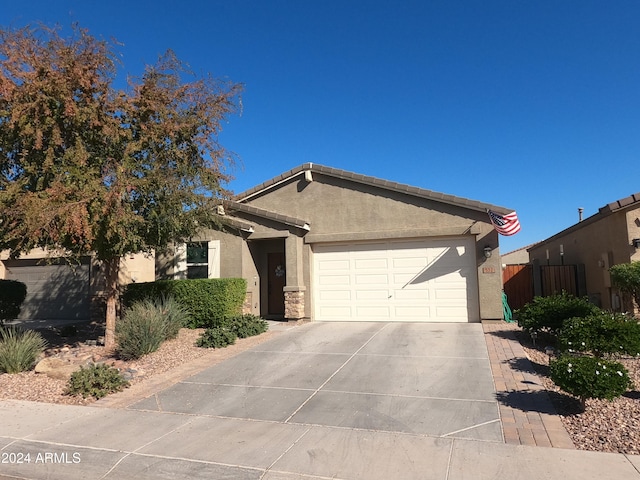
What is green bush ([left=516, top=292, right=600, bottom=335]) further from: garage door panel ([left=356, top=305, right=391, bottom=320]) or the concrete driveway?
garage door panel ([left=356, top=305, right=391, bottom=320])

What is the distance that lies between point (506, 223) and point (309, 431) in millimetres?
8792

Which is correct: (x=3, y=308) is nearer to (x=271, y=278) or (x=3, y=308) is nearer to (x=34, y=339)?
(x=34, y=339)

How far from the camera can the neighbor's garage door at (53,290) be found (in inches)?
656

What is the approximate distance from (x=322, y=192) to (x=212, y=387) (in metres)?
8.41

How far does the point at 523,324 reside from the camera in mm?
9672

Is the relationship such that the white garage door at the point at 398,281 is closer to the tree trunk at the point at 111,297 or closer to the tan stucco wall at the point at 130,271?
the tree trunk at the point at 111,297

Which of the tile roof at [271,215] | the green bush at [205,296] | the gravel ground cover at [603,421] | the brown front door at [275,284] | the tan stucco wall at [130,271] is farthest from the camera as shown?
the tan stucco wall at [130,271]

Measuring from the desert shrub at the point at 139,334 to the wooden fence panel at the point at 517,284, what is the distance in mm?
10956

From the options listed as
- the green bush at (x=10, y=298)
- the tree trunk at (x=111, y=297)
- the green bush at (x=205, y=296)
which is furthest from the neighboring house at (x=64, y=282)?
the tree trunk at (x=111, y=297)

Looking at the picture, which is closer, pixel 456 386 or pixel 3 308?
pixel 456 386

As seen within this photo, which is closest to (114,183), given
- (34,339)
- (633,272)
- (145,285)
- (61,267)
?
(34,339)

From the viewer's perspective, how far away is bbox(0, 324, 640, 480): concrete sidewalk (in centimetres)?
446

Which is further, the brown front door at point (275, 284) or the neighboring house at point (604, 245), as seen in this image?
the brown front door at point (275, 284)

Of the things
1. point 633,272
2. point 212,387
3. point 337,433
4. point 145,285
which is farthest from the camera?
point 145,285
